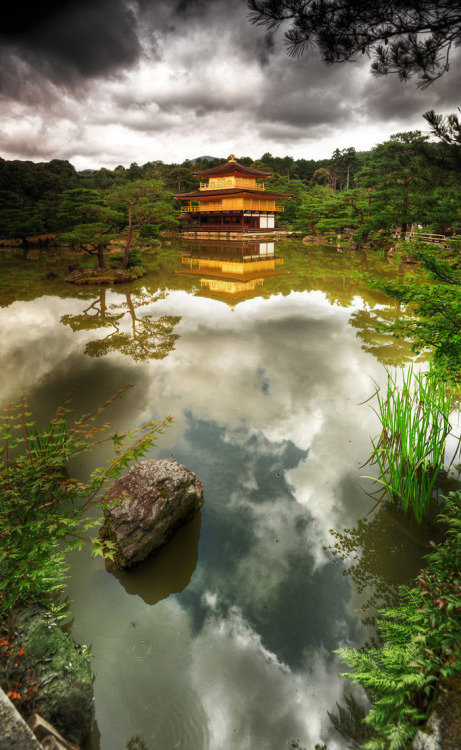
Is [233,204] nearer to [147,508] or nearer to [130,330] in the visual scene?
[130,330]

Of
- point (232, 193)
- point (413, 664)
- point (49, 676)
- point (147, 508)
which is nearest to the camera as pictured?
point (413, 664)

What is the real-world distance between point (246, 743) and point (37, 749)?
131 cm

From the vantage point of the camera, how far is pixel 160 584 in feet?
10.9

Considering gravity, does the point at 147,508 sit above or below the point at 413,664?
below

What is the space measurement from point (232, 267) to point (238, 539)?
1893 cm

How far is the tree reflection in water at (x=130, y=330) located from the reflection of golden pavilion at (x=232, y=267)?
353cm

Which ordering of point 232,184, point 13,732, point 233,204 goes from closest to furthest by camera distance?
1. point 13,732
2. point 233,204
3. point 232,184

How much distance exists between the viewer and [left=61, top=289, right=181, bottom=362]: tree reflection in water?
29.2 feet

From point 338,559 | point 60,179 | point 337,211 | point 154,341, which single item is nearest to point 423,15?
point 338,559

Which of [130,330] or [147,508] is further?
[130,330]

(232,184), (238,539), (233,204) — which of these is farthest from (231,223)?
(238,539)

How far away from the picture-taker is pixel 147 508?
353 centimetres

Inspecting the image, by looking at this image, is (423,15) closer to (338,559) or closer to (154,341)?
(338,559)

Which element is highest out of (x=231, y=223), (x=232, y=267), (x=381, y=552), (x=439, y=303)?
(x=231, y=223)
